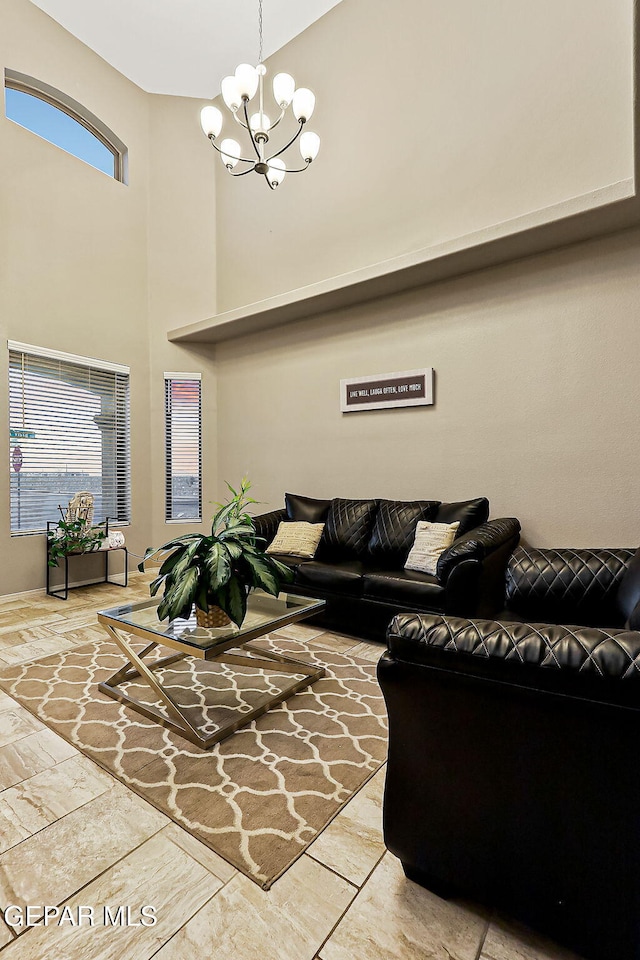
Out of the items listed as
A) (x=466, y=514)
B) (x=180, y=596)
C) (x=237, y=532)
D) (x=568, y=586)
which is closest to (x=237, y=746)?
(x=180, y=596)

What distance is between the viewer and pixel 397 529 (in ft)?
12.9

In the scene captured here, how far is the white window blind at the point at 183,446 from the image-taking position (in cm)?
592

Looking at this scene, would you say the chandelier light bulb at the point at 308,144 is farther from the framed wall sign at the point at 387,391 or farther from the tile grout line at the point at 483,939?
the tile grout line at the point at 483,939

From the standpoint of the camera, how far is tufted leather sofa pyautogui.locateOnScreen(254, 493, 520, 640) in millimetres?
2947

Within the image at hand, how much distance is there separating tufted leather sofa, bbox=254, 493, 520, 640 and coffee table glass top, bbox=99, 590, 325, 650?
0.68 metres

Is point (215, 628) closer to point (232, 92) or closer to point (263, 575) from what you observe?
point (263, 575)

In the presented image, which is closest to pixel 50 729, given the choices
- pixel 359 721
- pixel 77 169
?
pixel 359 721

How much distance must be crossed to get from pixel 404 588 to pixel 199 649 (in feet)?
5.20

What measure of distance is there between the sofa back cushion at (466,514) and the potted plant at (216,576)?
5.57 ft

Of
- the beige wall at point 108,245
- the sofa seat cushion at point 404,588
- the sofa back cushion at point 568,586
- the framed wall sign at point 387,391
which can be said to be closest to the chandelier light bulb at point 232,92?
the framed wall sign at point 387,391

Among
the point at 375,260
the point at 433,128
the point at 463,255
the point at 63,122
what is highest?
the point at 63,122

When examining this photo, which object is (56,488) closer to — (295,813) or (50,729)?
(50,729)

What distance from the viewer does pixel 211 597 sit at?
2.36 metres

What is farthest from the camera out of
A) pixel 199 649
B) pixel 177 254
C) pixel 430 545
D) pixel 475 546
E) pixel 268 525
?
pixel 177 254
